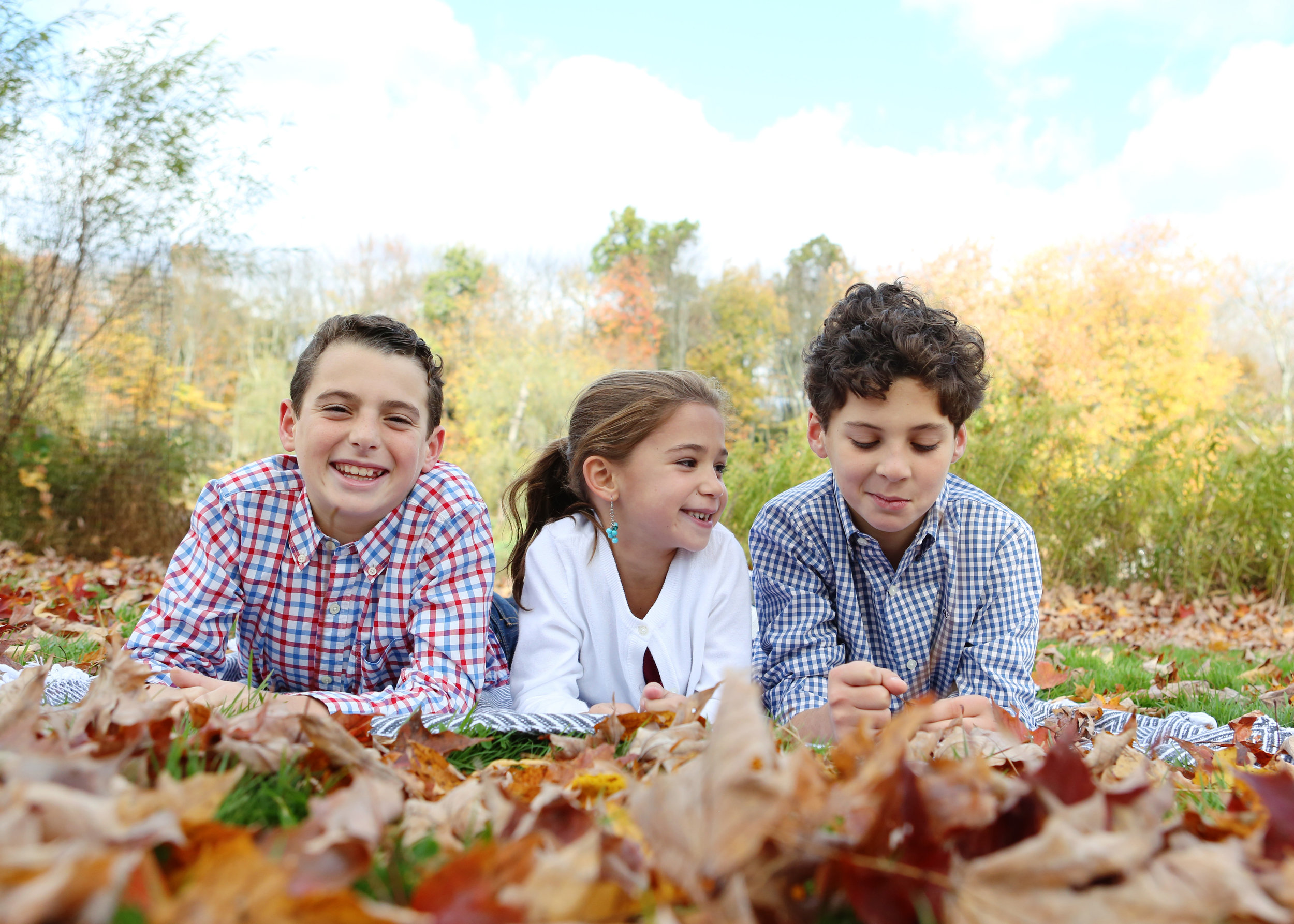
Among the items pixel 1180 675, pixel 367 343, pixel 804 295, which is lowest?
pixel 1180 675

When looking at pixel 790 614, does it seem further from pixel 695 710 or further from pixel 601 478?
pixel 695 710

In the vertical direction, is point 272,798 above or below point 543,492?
below

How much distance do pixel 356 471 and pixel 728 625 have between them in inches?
49.0

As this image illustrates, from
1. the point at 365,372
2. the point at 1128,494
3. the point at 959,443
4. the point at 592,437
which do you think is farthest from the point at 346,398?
the point at 1128,494

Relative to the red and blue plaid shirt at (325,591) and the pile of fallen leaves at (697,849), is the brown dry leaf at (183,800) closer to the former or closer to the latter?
the pile of fallen leaves at (697,849)

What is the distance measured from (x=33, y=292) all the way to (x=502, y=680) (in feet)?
21.3

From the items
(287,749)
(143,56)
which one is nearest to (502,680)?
(287,749)

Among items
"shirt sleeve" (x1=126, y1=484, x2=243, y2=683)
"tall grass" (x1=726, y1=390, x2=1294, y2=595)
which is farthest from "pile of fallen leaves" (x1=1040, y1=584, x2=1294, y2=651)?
"shirt sleeve" (x1=126, y1=484, x2=243, y2=683)

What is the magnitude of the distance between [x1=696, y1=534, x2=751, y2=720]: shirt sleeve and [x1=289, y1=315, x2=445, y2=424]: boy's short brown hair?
1061 mm

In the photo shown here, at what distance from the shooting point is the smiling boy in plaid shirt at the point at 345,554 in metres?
2.49

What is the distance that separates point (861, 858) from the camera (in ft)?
2.63

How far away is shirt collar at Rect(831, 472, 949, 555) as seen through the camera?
2.83 m

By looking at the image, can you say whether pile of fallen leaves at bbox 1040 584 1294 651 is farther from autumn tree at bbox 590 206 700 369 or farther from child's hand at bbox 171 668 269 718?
autumn tree at bbox 590 206 700 369

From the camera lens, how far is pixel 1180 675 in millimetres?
3658
